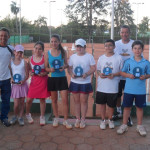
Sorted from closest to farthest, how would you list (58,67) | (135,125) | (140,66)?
1. (140,66)
2. (58,67)
3. (135,125)

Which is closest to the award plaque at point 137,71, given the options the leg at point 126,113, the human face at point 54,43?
the leg at point 126,113

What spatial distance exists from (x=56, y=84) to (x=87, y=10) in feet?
149

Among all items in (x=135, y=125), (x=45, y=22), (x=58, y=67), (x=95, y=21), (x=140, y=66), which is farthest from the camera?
(x=45, y=22)

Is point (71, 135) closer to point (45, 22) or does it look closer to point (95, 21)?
point (95, 21)

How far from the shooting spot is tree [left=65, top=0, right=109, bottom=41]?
1818 inches

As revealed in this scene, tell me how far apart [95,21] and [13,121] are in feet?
149

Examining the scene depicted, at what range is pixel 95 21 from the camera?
1854 inches

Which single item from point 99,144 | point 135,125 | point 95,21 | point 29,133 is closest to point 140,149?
point 99,144

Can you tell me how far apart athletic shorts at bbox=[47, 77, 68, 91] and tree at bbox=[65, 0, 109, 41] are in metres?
43.2

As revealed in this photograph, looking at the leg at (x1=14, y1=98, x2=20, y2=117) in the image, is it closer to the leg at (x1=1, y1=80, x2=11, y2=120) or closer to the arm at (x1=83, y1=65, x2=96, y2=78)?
the leg at (x1=1, y1=80, x2=11, y2=120)

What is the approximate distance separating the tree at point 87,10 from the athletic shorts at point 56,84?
142 feet

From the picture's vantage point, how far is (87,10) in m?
46.6

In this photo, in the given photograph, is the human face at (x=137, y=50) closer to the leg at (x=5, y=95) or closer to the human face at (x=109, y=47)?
the human face at (x=109, y=47)

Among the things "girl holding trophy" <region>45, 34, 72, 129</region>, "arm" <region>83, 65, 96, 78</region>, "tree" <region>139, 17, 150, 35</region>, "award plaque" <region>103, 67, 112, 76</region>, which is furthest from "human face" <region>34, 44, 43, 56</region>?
"tree" <region>139, 17, 150, 35</region>
